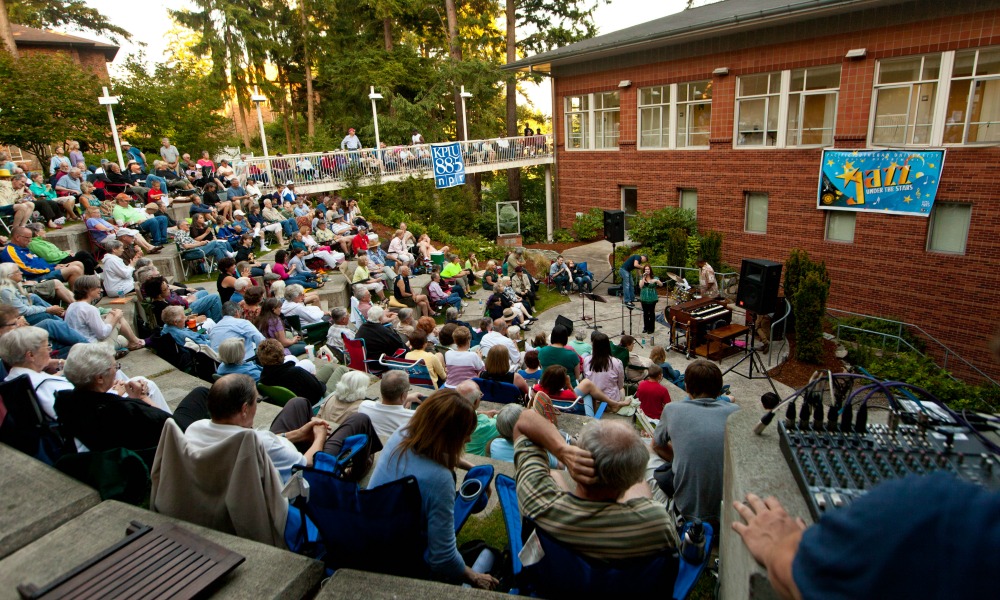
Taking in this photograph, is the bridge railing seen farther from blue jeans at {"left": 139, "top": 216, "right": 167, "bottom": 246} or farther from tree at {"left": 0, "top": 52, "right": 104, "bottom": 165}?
tree at {"left": 0, "top": 52, "right": 104, "bottom": 165}

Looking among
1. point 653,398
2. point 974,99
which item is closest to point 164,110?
point 653,398

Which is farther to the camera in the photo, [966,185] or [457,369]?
[966,185]

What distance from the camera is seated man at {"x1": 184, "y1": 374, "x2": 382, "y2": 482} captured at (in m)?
2.99

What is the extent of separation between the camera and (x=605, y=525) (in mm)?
2145

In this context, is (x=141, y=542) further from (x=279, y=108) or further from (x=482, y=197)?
(x=279, y=108)

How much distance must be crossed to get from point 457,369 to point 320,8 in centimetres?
2869

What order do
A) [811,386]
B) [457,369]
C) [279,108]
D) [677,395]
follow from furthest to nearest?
[279,108]
[677,395]
[457,369]
[811,386]

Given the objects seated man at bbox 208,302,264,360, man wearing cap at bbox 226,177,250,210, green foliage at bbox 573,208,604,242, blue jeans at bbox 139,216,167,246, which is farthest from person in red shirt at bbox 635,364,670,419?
green foliage at bbox 573,208,604,242

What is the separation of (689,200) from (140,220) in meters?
15.4

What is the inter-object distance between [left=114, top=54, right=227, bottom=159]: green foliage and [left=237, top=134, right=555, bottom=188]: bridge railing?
6.97 metres

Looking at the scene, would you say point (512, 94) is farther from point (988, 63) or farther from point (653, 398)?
point (653, 398)

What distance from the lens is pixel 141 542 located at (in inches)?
97.7

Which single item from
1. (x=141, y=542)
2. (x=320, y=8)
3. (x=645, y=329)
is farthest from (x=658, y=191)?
(x=320, y=8)

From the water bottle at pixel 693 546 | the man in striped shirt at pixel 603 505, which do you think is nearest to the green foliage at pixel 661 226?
the water bottle at pixel 693 546
